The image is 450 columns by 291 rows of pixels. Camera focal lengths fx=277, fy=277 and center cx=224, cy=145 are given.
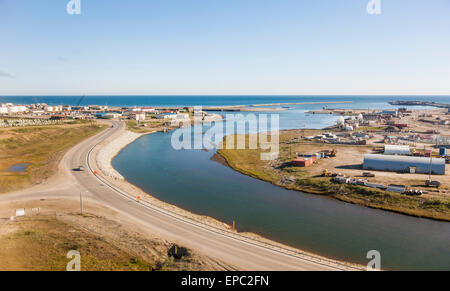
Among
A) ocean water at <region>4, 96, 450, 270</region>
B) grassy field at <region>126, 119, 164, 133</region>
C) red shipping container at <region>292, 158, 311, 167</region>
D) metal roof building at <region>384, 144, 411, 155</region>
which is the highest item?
grassy field at <region>126, 119, 164, 133</region>

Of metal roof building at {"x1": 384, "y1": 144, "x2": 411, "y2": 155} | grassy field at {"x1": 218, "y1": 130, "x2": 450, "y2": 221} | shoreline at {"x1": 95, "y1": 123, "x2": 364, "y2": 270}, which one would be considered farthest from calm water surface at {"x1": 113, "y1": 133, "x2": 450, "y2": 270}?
metal roof building at {"x1": 384, "y1": 144, "x2": 411, "y2": 155}

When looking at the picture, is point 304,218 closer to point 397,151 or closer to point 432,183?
point 432,183

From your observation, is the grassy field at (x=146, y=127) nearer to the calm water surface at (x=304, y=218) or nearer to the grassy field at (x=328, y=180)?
the grassy field at (x=328, y=180)

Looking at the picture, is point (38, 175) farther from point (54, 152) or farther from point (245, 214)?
point (245, 214)

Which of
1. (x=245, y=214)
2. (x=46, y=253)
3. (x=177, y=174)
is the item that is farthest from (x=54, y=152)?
(x=245, y=214)

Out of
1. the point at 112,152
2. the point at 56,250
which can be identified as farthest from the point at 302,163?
the point at 112,152

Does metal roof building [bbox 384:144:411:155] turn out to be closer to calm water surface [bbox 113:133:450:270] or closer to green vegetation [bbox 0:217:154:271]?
calm water surface [bbox 113:133:450:270]
